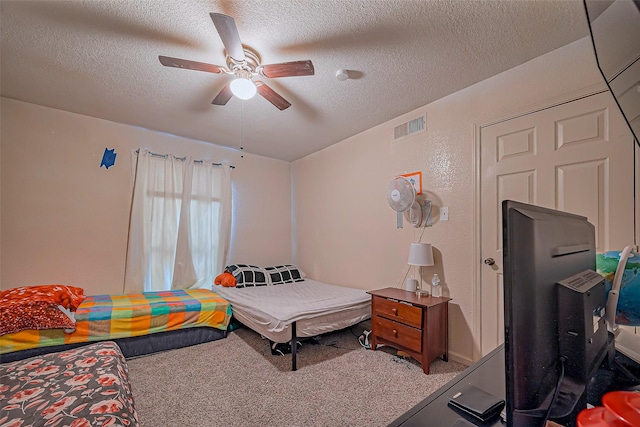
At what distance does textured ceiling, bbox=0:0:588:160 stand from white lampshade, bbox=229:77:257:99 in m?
0.27

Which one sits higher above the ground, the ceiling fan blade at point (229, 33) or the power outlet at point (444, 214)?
the ceiling fan blade at point (229, 33)

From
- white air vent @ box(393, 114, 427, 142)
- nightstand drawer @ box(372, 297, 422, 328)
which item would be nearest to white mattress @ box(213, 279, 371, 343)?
nightstand drawer @ box(372, 297, 422, 328)

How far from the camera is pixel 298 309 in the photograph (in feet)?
8.27

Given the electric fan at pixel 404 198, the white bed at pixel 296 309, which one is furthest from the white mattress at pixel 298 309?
the electric fan at pixel 404 198

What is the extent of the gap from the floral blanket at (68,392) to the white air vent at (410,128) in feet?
10.0

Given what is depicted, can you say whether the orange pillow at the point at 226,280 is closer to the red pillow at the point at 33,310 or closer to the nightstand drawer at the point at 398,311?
the red pillow at the point at 33,310

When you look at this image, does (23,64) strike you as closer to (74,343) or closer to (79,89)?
(79,89)

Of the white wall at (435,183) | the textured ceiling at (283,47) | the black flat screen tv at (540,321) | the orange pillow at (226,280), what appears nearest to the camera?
the black flat screen tv at (540,321)

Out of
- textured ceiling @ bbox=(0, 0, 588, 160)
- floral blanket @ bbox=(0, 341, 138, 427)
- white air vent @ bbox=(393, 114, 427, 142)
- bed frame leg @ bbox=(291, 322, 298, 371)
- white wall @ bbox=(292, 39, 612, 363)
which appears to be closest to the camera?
floral blanket @ bbox=(0, 341, 138, 427)

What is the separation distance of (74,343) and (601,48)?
11.8 feet

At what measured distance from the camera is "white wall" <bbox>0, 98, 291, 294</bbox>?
9.27ft

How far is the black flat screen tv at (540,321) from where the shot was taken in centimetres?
44

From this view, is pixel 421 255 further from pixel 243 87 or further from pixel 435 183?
pixel 243 87

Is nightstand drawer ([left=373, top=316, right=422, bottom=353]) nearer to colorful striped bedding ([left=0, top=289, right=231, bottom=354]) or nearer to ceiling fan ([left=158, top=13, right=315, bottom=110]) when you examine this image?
colorful striped bedding ([left=0, top=289, right=231, bottom=354])
